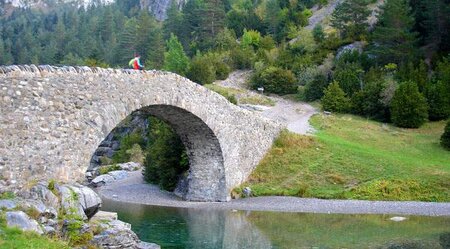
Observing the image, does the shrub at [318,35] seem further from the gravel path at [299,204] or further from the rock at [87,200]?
the rock at [87,200]

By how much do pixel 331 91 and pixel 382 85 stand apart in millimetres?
3699

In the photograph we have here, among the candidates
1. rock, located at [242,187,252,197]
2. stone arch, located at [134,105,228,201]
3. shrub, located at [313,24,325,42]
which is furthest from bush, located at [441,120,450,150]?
shrub, located at [313,24,325,42]

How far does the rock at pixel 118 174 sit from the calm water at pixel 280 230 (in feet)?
38.7

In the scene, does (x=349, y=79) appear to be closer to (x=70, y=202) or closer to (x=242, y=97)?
(x=242, y=97)

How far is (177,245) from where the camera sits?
59.6ft

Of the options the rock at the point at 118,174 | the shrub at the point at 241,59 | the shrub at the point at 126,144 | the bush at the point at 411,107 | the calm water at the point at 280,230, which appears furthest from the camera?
the shrub at the point at 241,59

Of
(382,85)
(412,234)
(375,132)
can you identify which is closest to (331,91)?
(382,85)

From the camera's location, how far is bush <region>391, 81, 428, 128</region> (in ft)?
116

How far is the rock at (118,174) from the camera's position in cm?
3609

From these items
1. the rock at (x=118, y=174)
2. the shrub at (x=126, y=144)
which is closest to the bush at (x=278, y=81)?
the shrub at (x=126, y=144)

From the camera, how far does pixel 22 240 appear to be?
37.4 feet

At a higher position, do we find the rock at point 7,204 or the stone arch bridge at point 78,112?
the stone arch bridge at point 78,112

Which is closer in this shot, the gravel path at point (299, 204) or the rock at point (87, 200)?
the rock at point (87, 200)

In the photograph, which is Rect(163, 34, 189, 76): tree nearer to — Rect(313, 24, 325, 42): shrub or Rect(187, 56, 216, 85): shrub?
Rect(187, 56, 216, 85): shrub
